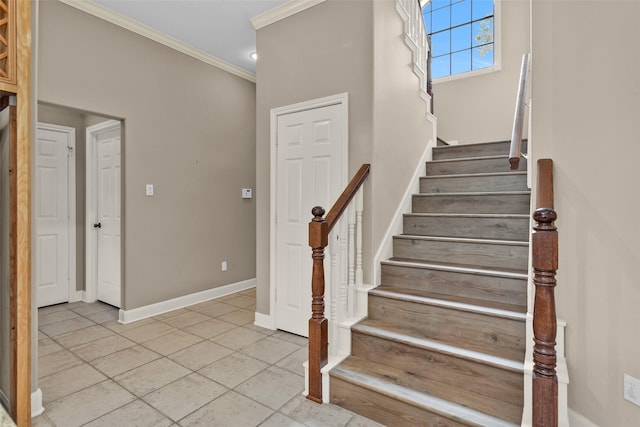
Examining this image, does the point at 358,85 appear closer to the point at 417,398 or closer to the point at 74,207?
the point at 417,398

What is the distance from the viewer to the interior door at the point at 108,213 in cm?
380

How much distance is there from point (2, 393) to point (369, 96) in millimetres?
2965

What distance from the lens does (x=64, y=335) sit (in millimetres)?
3064

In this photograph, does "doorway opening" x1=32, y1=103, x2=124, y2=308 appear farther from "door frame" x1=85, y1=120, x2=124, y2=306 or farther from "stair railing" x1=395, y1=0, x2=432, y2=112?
"stair railing" x1=395, y1=0, x2=432, y2=112

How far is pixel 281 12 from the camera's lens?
3105mm

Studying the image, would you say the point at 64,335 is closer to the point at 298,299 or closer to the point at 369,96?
the point at 298,299

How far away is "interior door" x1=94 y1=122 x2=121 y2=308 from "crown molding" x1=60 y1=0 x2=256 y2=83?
38.8 inches

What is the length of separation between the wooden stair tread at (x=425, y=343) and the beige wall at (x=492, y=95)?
11.5 feet

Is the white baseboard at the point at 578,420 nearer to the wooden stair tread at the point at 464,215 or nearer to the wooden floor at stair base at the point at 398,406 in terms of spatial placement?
the wooden floor at stair base at the point at 398,406

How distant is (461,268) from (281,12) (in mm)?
2717

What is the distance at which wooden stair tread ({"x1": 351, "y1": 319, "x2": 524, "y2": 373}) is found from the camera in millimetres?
1770

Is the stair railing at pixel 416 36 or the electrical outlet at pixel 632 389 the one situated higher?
the stair railing at pixel 416 36

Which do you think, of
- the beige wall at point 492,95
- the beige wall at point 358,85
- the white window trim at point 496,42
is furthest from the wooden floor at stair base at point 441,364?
the white window trim at point 496,42

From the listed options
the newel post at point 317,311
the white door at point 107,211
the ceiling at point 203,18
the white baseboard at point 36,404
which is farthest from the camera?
the white door at point 107,211
